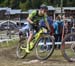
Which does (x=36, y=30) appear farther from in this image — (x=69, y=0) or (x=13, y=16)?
(x=69, y=0)

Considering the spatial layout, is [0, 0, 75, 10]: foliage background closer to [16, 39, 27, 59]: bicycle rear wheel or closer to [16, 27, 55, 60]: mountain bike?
[16, 39, 27, 59]: bicycle rear wheel

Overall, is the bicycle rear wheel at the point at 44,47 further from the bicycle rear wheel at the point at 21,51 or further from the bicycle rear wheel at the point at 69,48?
the bicycle rear wheel at the point at 21,51

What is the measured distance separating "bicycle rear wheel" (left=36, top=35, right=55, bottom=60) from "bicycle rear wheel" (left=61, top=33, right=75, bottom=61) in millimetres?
318

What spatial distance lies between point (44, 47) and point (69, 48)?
69cm

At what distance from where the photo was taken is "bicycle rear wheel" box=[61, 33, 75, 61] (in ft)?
31.5

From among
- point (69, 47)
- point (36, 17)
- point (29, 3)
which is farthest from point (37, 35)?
point (29, 3)

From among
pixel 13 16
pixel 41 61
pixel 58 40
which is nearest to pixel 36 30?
pixel 41 61

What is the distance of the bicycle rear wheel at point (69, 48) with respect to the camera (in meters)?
9.61

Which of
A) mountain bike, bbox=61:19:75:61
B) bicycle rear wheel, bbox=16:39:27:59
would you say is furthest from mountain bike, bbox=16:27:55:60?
bicycle rear wheel, bbox=16:39:27:59

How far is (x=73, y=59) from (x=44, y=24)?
4.53 ft

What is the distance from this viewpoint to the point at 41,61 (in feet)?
31.8

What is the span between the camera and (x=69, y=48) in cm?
981

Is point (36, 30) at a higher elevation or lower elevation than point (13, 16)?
higher

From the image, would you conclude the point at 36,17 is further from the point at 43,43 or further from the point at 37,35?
the point at 43,43
